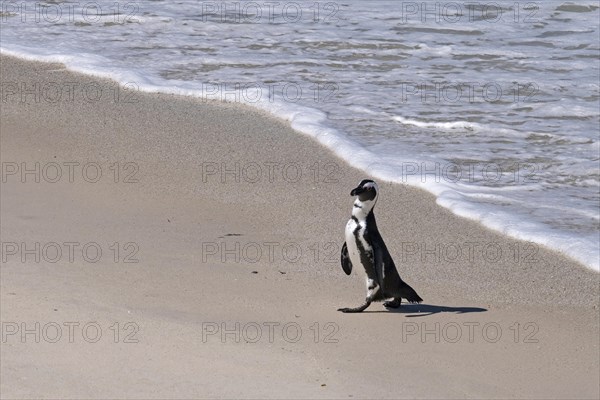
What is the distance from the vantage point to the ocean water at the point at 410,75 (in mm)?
7543

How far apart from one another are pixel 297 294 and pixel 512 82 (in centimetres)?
541

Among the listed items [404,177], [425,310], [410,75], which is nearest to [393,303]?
[425,310]

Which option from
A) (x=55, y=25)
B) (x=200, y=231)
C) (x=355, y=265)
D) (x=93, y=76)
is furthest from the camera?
(x=55, y=25)

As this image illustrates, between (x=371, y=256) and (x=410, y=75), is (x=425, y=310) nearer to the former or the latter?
(x=371, y=256)

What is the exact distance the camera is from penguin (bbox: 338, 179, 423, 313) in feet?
17.3

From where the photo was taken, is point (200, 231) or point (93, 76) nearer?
point (200, 231)

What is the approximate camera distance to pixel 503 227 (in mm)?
6652

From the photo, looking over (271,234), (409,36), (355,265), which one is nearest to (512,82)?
(409,36)

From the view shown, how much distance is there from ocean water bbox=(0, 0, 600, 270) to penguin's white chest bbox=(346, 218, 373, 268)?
5.03ft

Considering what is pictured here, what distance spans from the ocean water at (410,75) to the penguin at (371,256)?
1.43 meters

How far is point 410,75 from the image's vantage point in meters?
10.4

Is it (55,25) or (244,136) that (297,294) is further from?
(55,25)

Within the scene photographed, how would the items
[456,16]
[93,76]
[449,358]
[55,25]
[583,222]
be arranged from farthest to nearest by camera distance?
[456,16] → [55,25] → [93,76] → [583,222] → [449,358]

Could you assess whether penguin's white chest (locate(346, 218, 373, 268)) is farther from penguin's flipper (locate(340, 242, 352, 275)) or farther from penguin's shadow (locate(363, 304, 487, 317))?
penguin's shadow (locate(363, 304, 487, 317))
